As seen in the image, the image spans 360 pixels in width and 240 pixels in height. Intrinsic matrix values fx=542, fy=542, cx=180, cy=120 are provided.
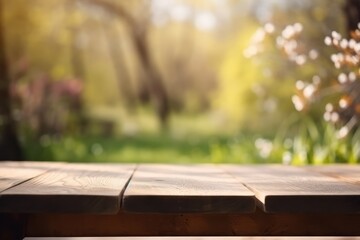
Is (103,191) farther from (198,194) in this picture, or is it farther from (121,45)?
(121,45)

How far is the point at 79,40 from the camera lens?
396 inches

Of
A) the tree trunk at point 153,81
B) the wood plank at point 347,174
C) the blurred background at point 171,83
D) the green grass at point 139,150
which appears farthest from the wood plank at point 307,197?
the tree trunk at point 153,81

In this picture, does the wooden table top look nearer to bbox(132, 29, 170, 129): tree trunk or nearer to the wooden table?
the wooden table

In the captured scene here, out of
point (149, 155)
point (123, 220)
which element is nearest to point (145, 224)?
point (123, 220)

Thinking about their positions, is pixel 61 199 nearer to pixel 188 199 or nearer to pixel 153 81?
pixel 188 199

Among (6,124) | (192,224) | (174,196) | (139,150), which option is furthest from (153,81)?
(174,196)

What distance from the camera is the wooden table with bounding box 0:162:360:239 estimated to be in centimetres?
116

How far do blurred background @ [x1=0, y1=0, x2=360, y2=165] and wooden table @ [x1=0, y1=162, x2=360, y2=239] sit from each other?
5.67 feet

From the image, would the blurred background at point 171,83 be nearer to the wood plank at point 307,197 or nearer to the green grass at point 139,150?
the green grass at point 139,150

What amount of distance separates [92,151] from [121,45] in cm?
414

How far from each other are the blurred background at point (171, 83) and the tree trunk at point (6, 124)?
0.5 inches

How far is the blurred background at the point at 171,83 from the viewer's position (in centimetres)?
495

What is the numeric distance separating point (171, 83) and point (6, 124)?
6099 mm

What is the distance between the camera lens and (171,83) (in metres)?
10.8
